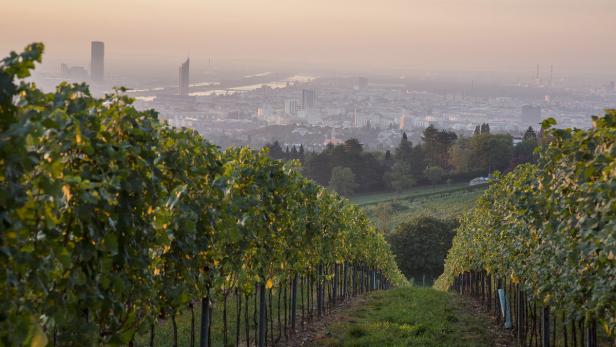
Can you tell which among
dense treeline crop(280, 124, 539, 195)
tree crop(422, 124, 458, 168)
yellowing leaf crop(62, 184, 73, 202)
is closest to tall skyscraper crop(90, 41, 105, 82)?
dense treeline crop(280, 124, 539, 195)

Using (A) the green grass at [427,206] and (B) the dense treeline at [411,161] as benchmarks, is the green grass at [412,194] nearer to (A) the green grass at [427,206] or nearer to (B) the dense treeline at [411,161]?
(A) the green grass at [427,206]

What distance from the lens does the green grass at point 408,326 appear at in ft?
39.6

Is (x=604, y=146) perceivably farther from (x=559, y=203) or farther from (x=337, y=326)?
(x=337, y=326)

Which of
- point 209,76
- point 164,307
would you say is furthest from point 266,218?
point 209,76

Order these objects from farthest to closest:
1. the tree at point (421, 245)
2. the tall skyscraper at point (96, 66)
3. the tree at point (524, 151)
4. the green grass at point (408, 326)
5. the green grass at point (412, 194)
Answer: the tree at point (524, 151) → the green grass at point (412, 194) → the tall skyscraper at point (96, 66) → the tree at point (421, 245) → the green grass at point (408, 326)

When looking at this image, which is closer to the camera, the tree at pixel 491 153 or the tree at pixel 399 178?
the tree at pixel 399 178

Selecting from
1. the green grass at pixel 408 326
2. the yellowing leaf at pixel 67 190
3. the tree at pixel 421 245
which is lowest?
the tree at pixel 421 245

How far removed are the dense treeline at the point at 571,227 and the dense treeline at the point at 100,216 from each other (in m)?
3.47

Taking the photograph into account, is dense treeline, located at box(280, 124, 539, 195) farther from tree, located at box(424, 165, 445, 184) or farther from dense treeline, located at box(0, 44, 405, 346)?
dense treeline, located at box(0, 44, 405, 346)

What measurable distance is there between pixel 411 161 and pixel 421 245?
163ft

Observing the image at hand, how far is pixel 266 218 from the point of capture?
31.4 ft

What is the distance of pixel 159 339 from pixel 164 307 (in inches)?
241

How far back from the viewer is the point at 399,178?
89562mm

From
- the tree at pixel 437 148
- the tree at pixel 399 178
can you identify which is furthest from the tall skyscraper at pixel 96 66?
the tree at pixel 437 148
